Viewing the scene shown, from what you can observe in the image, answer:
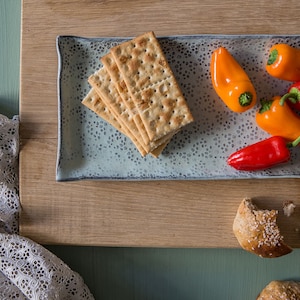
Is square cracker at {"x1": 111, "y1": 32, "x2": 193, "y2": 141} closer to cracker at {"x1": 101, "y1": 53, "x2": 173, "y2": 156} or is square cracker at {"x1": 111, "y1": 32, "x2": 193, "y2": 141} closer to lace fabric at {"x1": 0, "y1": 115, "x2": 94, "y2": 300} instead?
cracker at {"x1": 101, "y1": 53, "x2": 173, "y2": 156}

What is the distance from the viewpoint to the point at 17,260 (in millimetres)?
1438

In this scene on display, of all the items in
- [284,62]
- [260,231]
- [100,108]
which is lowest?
[260,231]

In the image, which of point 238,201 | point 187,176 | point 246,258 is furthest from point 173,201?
point 246,258

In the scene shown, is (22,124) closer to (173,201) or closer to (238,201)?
(173,201)

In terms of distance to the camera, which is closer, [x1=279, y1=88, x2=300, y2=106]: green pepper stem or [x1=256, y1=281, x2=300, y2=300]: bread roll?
[x1=279, y1=88, x2=300, y2=106]: green pepper stem

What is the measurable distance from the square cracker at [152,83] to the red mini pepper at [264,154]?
0.18 meters

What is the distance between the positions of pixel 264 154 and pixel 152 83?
0.37 metres

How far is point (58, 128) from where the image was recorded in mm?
1428

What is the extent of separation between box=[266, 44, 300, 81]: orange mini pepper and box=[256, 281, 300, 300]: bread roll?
2.01 ft

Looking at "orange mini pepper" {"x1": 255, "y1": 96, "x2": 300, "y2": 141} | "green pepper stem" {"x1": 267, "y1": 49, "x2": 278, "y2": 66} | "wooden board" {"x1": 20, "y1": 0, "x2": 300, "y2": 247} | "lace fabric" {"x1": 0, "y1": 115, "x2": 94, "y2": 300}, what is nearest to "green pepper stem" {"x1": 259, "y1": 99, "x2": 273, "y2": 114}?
"orange mini pepper" {"x1": 255, "y1": 96, "x2": 300, "y2": 141}

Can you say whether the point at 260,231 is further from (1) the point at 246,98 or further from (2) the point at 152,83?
(2) the point at 152,83

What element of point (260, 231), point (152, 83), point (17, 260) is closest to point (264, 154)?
point (260, 231)

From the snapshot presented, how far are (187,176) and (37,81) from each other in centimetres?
52

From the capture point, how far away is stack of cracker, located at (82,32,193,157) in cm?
134
